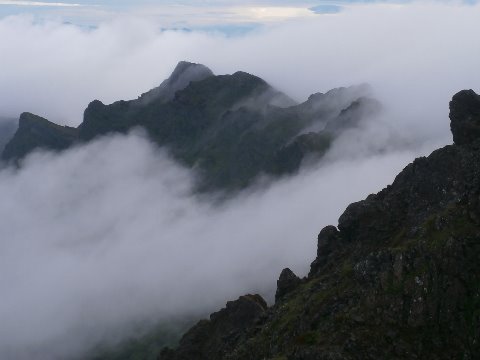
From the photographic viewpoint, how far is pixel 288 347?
101 metres

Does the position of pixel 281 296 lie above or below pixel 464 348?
above

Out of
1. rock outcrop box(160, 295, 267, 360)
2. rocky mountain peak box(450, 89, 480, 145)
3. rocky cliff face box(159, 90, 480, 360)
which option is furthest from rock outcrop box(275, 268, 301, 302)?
rocky mountain peak box(450, 89, 480, 145)

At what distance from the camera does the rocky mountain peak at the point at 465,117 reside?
382 ft

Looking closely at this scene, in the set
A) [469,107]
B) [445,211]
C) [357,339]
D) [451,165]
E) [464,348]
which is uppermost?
[469,107]

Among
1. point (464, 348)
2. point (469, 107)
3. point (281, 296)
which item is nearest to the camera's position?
point (464, 348)

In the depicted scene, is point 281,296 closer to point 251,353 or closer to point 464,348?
point 251,353

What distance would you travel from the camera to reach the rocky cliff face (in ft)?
291

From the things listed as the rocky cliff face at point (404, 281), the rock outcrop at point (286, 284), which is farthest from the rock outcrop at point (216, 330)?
the rocky cliff face at point (404, 281)

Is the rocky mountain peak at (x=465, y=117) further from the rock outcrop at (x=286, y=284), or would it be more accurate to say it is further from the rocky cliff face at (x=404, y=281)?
the rock outcrop at (x=286, y=284)

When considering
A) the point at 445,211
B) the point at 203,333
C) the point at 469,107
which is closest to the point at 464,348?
the point at 445,211

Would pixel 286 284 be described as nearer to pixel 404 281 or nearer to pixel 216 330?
pixel 216 330

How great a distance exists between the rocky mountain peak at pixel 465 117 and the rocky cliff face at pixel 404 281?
0.64ft

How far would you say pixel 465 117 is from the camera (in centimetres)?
12188

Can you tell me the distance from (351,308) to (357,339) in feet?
24.9
